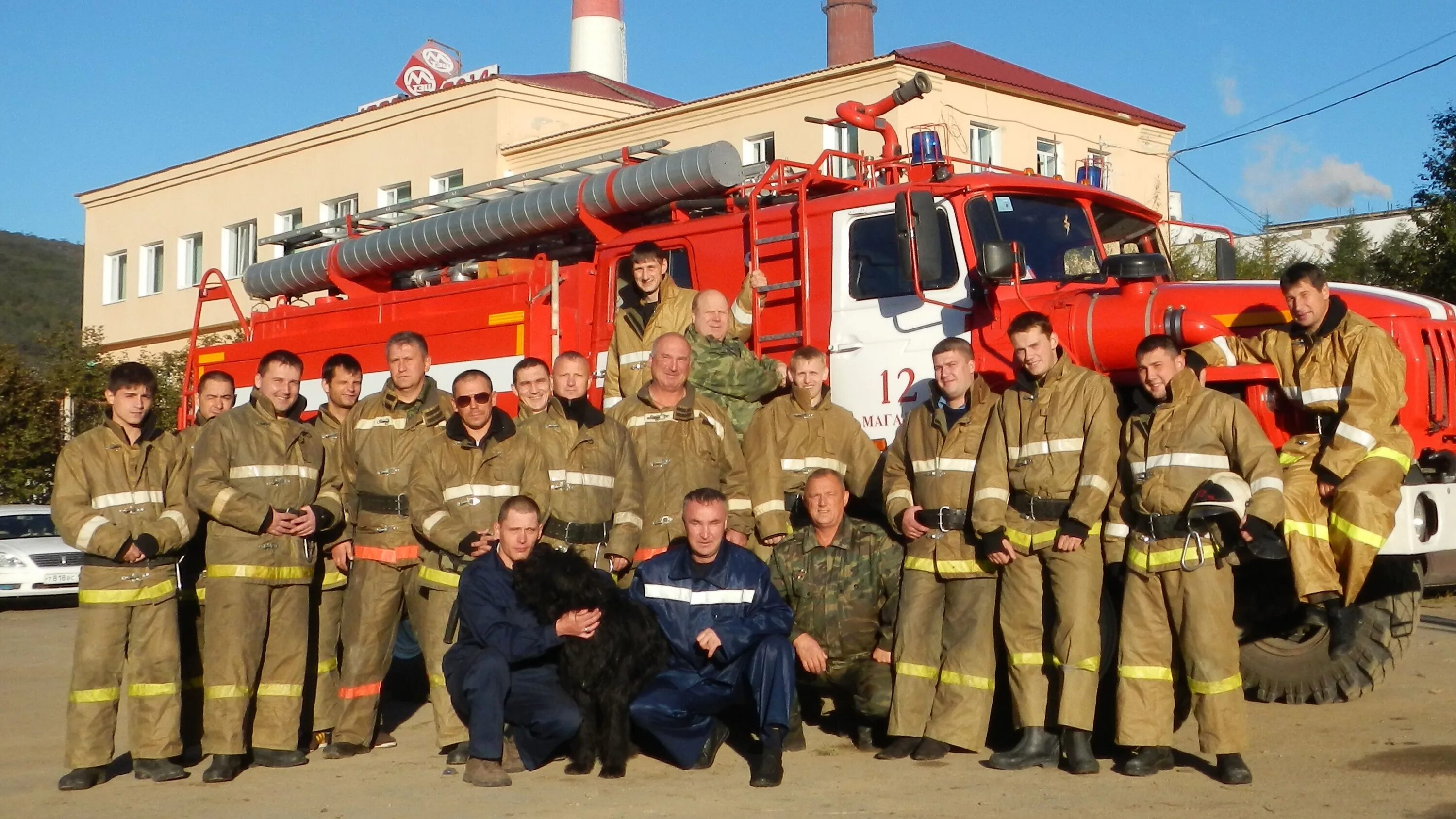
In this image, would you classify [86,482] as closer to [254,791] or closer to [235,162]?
[254,791]

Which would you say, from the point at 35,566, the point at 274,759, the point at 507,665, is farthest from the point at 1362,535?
the point at 35,566

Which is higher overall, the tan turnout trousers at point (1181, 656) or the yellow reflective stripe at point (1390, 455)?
the yellow reflective stripe at point (1390, 455)

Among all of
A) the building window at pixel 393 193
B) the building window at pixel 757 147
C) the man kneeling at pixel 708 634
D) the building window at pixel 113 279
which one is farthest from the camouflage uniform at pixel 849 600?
the building window at pixel 113 279

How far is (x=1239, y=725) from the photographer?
6.09 meters

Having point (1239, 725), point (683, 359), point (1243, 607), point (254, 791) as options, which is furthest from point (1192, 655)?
point (254, 791)

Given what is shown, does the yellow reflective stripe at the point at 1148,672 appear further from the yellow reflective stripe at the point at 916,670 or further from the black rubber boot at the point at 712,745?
the black rubber boot at the point at 712,745

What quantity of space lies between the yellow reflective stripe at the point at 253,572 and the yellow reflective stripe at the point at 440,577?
2.00 ft

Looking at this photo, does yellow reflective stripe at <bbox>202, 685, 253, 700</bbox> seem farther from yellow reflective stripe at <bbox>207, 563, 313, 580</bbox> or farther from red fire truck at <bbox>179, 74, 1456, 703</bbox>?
red fire truck at <bbox>179, 74, 1456, 703</bbox>

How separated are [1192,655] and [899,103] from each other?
4.06 metres

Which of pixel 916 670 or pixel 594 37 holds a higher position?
pixel 594 37

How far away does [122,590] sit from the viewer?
665 cm

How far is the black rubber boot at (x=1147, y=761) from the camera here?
20.4 feet

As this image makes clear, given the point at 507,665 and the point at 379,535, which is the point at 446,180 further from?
the point at 507,665

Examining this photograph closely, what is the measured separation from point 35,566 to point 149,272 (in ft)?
64.4
